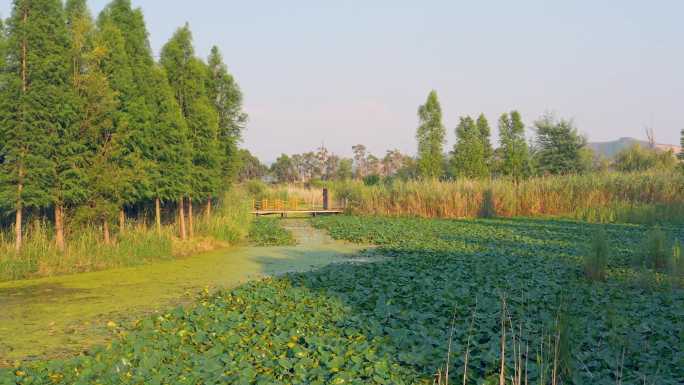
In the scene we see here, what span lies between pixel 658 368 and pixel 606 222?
1536 centimetres

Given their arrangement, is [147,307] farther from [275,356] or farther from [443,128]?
[443,128]

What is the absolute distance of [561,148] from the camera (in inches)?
1310

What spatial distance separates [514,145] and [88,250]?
102 ft

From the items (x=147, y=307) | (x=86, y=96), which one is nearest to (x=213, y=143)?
(x=86, y=96)

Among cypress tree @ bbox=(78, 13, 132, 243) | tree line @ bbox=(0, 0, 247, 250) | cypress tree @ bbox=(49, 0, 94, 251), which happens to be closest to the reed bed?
tree line @ bbox=(0, 0, 247, 250)

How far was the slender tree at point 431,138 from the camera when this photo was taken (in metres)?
34.9

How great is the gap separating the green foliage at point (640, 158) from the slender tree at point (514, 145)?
5.94 metres

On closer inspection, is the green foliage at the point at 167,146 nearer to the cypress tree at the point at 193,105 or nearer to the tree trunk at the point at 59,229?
the cypress tree at the point at 193,105

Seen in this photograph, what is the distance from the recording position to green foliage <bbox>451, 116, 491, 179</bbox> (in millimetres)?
35125

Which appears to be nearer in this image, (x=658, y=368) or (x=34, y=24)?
(x=658, y=368)

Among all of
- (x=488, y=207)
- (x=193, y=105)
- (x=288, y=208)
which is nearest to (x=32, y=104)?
(x=193, y=105)

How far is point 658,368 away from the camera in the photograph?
4309 mm

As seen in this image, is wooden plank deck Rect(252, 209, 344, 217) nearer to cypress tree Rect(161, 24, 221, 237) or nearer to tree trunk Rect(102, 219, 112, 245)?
cypress tree Rect(161, 24, 221, 237)

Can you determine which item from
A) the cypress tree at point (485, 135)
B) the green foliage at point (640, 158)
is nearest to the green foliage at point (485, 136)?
the cypress tree at point (485, 135)
